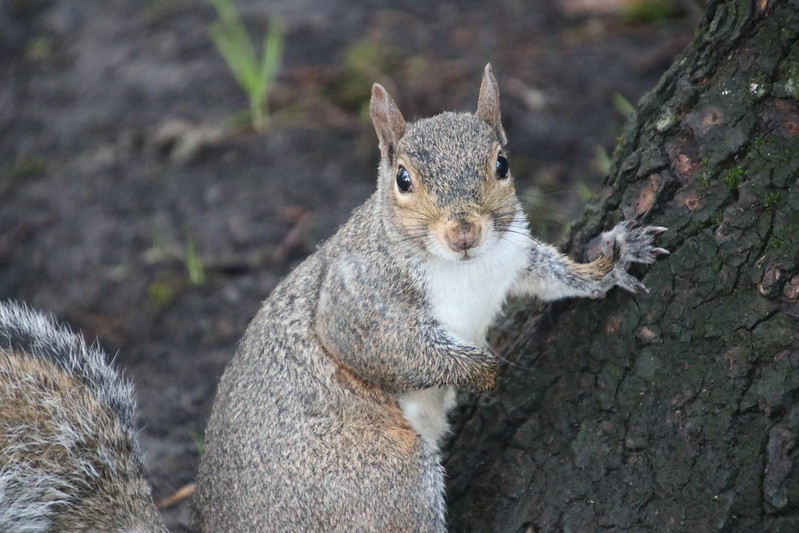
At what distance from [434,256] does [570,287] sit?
0.33m

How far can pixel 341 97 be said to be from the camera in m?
4.63

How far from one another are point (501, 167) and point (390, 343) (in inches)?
19.2

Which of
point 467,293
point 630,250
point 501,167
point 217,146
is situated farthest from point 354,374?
point 217,146

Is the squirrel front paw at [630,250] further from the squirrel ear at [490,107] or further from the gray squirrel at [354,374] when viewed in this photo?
the squirrel ear at [490,107]

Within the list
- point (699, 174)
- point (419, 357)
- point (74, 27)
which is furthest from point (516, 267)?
point (74, 27)

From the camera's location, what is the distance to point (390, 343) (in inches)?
91.0

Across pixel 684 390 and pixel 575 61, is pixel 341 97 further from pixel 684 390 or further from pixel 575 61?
pixel 684 390

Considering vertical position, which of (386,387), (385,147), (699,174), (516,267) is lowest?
(386,387)

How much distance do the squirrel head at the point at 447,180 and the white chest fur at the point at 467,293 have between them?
2.9 inches

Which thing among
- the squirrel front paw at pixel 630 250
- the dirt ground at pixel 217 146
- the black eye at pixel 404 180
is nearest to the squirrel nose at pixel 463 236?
the black eye at pixel 404 180

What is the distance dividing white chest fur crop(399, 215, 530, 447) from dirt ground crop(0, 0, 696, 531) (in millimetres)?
943

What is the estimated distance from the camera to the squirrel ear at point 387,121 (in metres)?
2.38

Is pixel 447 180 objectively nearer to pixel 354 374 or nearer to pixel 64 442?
pixel 354 374

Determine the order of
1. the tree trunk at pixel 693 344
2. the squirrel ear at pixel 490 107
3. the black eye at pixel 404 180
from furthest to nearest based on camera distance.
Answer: the squirrel ear at pixel 490 107, the black eye at pixel 404 180, the tree trunk at pixel 693 344
